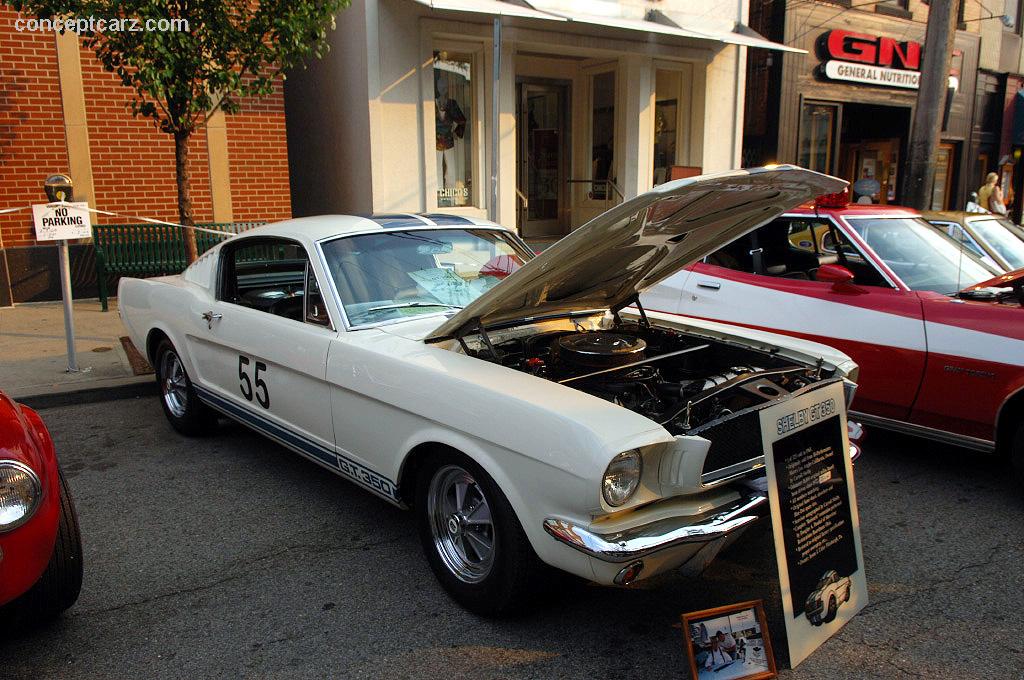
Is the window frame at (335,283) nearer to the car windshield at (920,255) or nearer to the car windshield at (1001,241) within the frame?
the car windshield at (920,255)

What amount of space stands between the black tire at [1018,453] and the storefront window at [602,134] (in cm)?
963

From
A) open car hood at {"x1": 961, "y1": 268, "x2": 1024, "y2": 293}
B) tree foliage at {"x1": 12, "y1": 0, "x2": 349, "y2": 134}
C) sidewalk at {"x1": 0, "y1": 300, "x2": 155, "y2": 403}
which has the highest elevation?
tree foliage at {"x1": 12, "y1": 0, "x2": 349, "y2": 134}

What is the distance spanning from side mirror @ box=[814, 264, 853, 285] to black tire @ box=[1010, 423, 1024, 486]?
1257mm

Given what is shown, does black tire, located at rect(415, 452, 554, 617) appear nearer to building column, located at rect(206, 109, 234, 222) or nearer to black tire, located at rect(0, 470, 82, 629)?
black tire, located at rect(0, 470, 82, 629)

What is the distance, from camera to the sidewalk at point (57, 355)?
640 cm

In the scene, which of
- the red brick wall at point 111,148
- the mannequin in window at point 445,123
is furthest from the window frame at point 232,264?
the mannequin in window at point 445,123

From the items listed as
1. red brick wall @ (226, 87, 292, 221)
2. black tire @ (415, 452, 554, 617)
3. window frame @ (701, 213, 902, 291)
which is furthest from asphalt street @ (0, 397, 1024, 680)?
red brick wall @ (226, 87, 292, 221)

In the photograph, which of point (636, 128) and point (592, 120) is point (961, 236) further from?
point (592, 120)

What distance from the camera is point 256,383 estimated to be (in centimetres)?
430

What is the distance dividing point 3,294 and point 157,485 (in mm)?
6807

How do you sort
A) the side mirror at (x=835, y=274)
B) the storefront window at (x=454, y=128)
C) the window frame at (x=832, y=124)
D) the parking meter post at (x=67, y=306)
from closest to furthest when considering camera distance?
1. the side mirror at (x=835, y=274)
2. the parking meter post at (x=67, y=306)
3. the storefront window at (x=454, y=128)
4. the window frame at (x=832, y=124)

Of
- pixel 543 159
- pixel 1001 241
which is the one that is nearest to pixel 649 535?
pixel 1001 241

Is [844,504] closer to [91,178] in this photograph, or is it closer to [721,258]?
[721,258]

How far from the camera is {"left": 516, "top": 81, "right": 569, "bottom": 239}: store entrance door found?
13.3 meters
